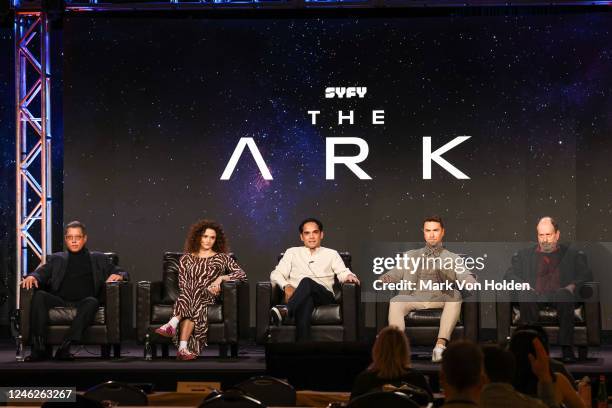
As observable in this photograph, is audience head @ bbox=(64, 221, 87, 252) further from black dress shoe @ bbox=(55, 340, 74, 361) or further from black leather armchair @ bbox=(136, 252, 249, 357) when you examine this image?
black dress shoe @ bbox=(55, 340, 74, 361)

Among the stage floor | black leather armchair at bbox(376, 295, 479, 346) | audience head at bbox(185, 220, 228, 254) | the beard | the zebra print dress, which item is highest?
audience head at bbox(185, 220, 228, 254)

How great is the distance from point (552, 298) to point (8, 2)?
5082mm

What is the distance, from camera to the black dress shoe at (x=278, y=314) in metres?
7.49

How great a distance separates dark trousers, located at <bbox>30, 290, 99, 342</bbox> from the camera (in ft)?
24.5

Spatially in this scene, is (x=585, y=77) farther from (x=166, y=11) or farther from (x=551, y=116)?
(x=166, y=11)

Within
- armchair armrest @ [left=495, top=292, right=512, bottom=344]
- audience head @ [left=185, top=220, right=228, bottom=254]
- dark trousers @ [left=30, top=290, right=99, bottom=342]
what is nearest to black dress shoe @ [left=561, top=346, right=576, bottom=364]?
armchair armrest @ [left=495, top=292, right=512, bottom=344]

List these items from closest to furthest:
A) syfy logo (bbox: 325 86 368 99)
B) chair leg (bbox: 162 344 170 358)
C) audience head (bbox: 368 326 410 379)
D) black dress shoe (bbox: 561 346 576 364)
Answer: audience head (bbox: 368 326 410 379) → black dress shoe (bbox: 561 346 576 364) → chair leg (bbox: 162 344 170 358) → syfy logo (bbox: 325 86 368 99)

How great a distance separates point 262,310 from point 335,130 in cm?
195

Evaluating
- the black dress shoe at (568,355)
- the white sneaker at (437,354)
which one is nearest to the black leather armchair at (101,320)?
the white sneaker at (437,354)

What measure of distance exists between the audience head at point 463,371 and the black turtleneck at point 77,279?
Result: 4.96 meters

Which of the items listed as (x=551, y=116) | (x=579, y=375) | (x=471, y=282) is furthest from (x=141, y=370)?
(x=551, y=116)

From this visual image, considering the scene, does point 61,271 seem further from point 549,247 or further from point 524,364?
point 524,364

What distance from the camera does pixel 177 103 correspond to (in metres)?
8.89

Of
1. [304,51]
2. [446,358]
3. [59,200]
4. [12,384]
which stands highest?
[304,51]
